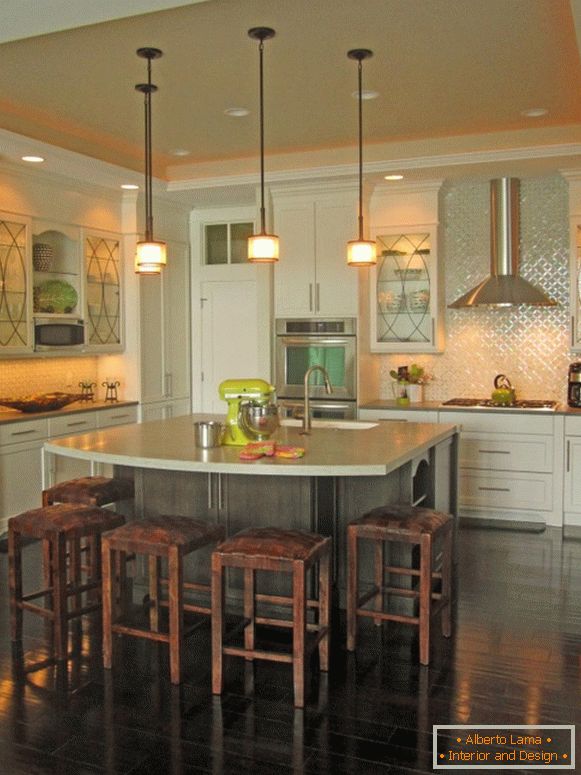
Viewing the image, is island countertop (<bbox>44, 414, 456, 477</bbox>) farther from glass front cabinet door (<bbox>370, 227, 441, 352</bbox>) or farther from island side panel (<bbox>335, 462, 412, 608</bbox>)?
glass front cabinet door (<bbox>370, 227, 441, 352</bbox>)

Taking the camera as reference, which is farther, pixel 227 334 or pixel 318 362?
pixel 227 334

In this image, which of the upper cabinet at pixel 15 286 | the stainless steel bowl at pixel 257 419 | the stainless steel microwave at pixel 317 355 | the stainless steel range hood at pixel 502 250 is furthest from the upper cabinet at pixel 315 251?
the stainless steel bowl at pixel 257 419

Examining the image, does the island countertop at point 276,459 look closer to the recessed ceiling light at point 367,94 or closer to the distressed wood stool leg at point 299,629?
the distressed wood stool leg at point 299,629

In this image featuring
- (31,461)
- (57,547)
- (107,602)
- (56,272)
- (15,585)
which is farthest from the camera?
(56,272)

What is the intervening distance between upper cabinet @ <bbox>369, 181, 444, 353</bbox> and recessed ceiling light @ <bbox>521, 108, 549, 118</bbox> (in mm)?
1134

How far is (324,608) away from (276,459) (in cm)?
67

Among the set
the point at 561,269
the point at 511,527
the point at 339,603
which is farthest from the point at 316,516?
the point at 561,269

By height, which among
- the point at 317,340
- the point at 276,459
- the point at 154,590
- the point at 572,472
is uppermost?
the point at 317,340

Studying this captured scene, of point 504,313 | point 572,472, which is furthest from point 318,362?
point 572,472

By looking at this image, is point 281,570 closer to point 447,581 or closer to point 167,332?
point 447,581

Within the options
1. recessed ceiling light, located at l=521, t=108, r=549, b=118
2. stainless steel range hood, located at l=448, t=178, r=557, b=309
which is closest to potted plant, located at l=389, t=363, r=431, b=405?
stainless steel range hood, located at l=448, t=178, r=557, b=309

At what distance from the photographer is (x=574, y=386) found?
607 cm

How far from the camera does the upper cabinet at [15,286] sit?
18.6 ft

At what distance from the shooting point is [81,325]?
638 centimetres
